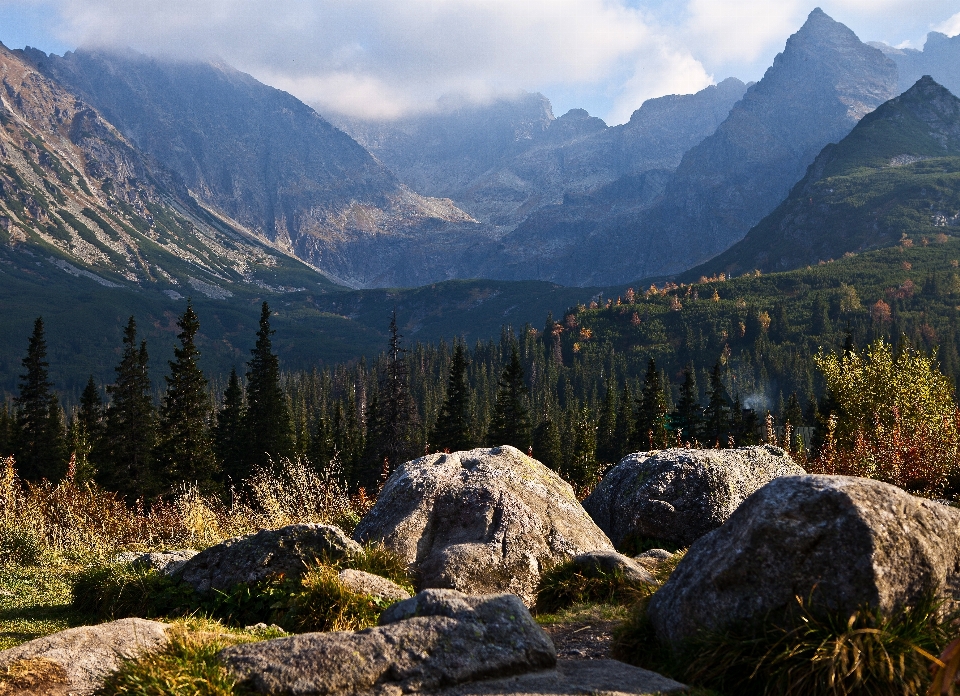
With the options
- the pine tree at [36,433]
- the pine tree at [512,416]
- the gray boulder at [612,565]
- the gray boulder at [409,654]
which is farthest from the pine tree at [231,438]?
the gray boulder at [409,654]

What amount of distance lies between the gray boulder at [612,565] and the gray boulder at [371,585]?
10.6ft

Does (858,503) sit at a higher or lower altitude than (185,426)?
higher

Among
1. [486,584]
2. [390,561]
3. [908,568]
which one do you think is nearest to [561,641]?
[486,584]

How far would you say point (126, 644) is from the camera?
26.5 feet

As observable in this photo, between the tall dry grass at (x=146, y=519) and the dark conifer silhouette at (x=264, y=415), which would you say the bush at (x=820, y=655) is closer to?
the tall dry grass at (x=146, y=519)

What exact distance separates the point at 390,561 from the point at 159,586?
12.0 ft

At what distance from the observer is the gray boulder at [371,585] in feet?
34.5

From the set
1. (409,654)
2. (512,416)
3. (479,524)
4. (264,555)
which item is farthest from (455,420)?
(409,654)

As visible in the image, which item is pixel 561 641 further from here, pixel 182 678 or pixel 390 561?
pixel 182 678

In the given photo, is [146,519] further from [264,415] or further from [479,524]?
[264,415]

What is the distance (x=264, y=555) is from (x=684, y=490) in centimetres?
966

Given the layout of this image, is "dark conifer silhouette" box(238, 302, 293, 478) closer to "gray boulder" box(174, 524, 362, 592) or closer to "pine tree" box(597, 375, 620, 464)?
"pine tree" box(597, 375, 620, 464)

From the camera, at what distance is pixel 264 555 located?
1120cm

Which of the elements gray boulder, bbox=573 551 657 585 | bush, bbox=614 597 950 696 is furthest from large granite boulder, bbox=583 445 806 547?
bush, bbox=614 597 950 696
